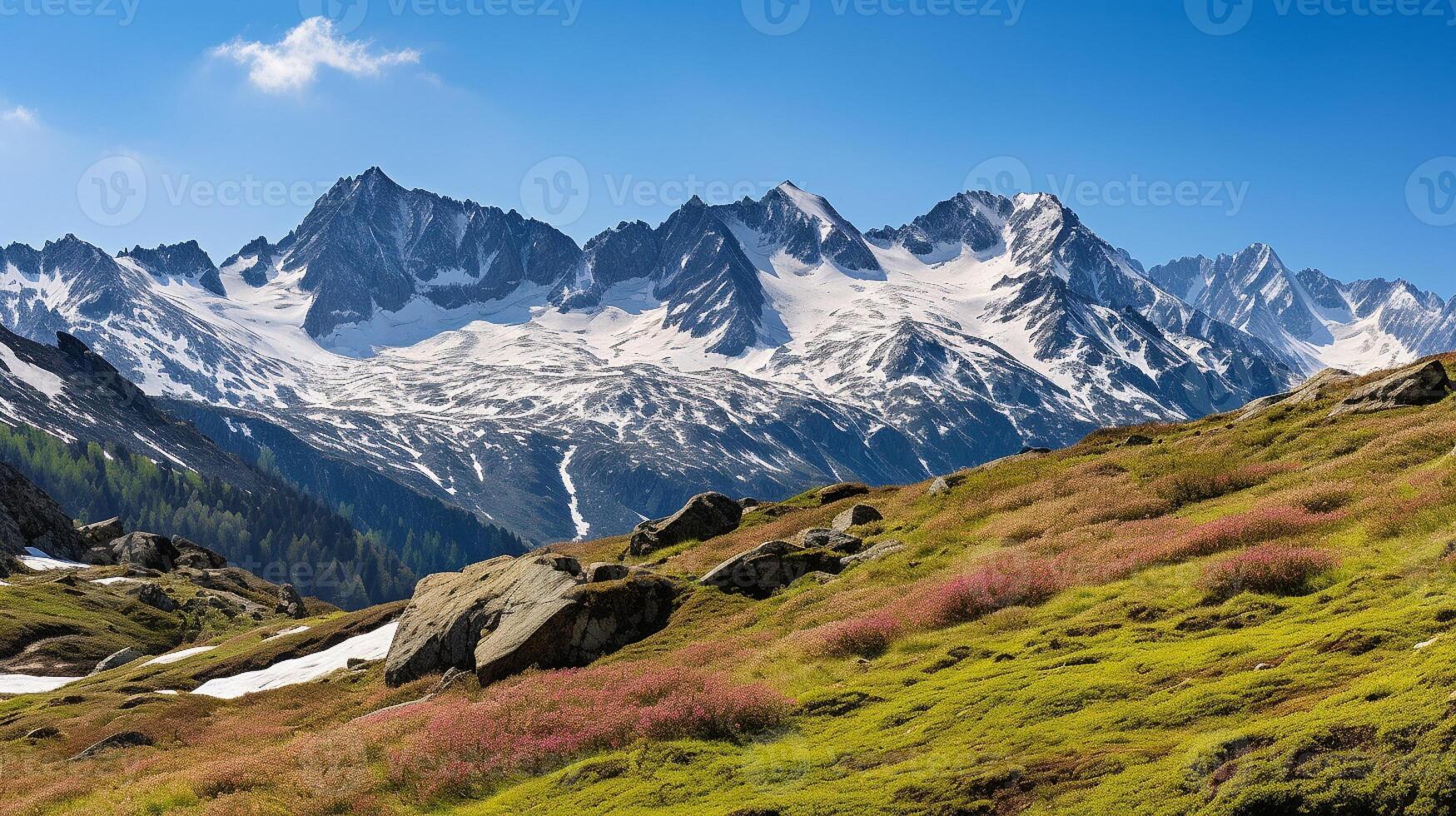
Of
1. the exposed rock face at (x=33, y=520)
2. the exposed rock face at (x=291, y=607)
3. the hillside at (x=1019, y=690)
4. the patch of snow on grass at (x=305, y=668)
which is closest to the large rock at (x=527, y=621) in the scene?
the hillside at (x=1019, y=690)

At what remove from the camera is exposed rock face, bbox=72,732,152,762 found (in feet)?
95.8

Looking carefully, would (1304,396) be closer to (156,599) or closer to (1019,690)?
(1019,690)

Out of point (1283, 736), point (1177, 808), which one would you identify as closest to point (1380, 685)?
point (1283, 736)

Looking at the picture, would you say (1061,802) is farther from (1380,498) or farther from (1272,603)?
(1380,498)

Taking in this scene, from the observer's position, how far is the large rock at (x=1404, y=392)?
3528cm

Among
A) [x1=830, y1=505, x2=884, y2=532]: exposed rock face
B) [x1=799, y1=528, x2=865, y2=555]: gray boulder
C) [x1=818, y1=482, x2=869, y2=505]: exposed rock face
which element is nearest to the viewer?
[x1=799, y1=528, x2=865, y2=555]: gray boulder

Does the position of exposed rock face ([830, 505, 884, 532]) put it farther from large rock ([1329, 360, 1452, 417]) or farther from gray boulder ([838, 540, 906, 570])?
large rock ([1329, 360, 1452, 417])

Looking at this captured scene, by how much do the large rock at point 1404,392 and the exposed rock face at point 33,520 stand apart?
14595 centimetres

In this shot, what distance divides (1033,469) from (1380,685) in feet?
101

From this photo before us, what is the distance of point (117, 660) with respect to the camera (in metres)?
68.7

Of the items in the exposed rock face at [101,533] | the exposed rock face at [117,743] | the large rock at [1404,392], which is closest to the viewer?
the exposed rock face at [117,743]

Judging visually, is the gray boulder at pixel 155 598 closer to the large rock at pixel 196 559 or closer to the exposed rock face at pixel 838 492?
the large rock at pixel 196 559

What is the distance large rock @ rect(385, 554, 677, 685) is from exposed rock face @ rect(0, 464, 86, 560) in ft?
390

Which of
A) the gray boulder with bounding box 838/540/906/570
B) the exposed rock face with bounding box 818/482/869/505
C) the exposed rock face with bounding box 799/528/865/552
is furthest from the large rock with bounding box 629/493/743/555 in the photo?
the gray boulder with bounding box 838/540/906/570
